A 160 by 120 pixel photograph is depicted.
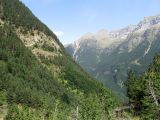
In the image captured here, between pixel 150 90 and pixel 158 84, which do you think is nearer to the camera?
pixel 150 90

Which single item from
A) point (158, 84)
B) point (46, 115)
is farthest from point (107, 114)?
point (46, 115)

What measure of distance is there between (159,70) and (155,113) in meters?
70.5

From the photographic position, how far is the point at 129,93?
532 ft


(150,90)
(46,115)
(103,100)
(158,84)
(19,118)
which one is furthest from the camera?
(46,115)

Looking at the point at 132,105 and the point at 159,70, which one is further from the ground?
the point at 159,70

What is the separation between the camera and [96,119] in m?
122

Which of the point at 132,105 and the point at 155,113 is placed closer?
the point at 155,113

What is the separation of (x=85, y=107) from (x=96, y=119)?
508cm

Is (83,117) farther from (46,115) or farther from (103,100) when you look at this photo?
(46,115)

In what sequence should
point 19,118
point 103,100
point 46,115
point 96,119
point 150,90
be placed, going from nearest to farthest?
1. point 150,90
2. point 96,119
3. point 103,100
4. point 19,118
5. point 46,115

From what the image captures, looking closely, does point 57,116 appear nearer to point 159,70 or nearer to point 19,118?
point 19,118

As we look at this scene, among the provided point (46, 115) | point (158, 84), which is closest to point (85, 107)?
point (158, 84)

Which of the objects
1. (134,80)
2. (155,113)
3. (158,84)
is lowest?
(155,113)

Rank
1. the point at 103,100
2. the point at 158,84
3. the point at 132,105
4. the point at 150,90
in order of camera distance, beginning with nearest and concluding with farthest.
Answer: the point at 150,90, the point at 158,84, the point at 103,100, the point at 132,105
